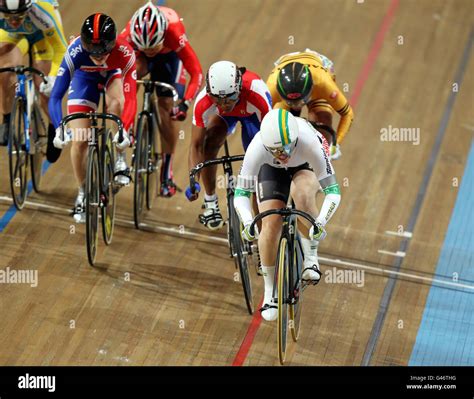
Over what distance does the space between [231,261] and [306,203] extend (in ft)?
4.88

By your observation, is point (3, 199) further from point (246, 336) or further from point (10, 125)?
point (246, 336)

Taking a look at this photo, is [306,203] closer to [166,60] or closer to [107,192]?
[107,192]

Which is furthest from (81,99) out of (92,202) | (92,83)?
(92,202)

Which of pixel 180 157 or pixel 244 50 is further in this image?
pixel 244 50

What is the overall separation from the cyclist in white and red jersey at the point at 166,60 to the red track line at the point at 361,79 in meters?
1.37

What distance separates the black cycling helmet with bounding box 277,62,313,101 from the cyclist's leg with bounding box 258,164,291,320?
539 mm

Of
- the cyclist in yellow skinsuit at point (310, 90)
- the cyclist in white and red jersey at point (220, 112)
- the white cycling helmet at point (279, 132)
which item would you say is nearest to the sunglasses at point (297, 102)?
the cyclist in yellow skinsuit at point (310, 90)

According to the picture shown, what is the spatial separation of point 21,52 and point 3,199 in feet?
3.64

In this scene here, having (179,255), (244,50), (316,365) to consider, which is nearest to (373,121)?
(244,50)

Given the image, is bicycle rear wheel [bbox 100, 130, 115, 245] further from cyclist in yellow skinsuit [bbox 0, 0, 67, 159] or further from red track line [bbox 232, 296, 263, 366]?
red track line [bbox 232, 296, 263, 366]

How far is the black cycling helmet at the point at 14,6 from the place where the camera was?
6.84m

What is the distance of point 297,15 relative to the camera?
10.2 meters

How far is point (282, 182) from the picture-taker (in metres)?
6.02

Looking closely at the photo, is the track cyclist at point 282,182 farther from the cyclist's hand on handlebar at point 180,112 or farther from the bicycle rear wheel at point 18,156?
the bicycle rear wheel at point 18,156
